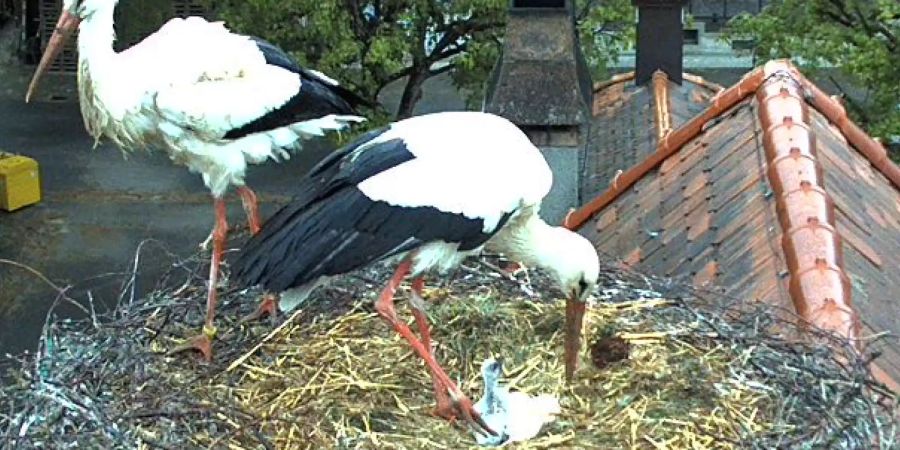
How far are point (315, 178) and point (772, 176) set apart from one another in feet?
9.09

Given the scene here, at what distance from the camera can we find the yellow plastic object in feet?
62.8

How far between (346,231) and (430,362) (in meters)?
0.58

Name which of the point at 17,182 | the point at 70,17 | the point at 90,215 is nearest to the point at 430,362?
the point at 70,17

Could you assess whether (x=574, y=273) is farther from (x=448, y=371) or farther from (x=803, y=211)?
(x=803, y=211)

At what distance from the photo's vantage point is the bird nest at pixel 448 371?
15.7ft

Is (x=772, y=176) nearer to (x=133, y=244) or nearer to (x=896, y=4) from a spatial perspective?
(x=896, y=4)

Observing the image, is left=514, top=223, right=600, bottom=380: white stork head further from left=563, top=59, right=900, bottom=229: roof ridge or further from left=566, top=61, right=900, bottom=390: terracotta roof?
left=563, top=59, right=900, bottom=229: roof ridge

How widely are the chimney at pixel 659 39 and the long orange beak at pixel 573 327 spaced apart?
6.43 meters

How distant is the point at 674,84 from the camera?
11.8 m

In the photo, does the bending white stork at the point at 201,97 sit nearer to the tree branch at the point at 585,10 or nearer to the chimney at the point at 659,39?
the chimney at the point at 659,39

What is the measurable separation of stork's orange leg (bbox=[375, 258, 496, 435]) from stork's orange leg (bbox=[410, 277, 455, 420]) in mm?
21

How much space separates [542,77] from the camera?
28.2 ft

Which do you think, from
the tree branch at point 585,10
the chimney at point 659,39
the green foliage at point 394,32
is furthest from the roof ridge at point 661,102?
the tree branch at point 585,10

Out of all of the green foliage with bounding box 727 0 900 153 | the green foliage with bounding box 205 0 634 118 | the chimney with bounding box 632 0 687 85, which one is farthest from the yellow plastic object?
the chimney with bounding box 632 0 687 85
